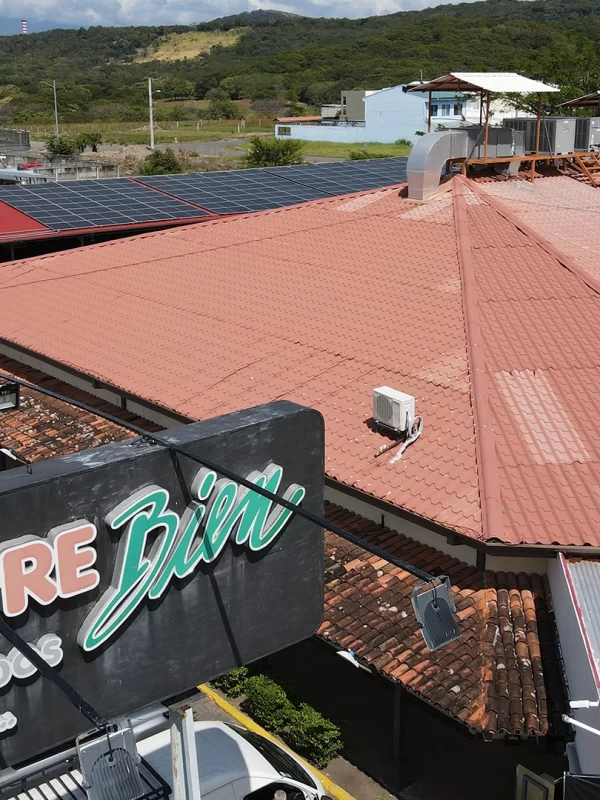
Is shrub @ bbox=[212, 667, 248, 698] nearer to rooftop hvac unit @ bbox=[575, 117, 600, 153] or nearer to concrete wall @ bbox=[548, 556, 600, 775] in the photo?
concrete wall @ bbox=[548, 556, 600, 775]

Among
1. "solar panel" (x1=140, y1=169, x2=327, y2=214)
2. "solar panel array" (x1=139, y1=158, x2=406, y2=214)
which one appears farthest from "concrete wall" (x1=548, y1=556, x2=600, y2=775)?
"solar panel array" (x1=139, y1=158, x2=406, y2=214)

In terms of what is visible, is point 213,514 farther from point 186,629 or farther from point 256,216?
point 256,216

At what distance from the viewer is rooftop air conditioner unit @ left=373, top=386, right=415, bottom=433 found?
14.1 metres

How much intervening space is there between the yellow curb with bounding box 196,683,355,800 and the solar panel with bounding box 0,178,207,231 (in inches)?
799

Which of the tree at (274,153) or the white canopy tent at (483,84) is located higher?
the white canopy tent at (483,84)

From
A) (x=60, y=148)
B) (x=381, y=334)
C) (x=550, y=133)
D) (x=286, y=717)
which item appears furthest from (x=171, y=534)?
(x=60, y=148)

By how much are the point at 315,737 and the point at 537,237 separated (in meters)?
11.8

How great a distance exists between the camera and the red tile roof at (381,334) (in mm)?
13359

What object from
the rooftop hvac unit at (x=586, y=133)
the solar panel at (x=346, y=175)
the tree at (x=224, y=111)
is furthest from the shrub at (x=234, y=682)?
the tree at (x=224, y=111)

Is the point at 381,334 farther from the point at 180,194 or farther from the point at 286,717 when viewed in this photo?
the point at 180,194

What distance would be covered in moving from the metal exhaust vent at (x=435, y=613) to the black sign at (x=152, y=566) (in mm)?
1804

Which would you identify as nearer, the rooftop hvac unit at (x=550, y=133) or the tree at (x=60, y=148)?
the rooftop hvac unit at (x=550, y=133)

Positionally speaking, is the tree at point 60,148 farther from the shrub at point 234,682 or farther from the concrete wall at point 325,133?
the shrub at point 234,682

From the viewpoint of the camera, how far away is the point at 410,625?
40.4 ft
